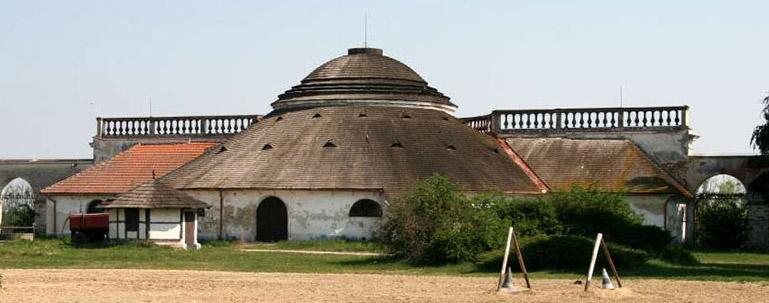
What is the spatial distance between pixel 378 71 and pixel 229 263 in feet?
71.7

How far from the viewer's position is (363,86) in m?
61.3

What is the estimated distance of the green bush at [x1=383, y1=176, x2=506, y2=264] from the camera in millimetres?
39875

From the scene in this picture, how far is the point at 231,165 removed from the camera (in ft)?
189

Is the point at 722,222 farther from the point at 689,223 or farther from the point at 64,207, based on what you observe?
the point at 64,207

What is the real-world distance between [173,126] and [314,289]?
39.0 m

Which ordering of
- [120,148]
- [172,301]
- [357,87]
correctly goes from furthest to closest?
[120,148] → [357,87] → [172,301]

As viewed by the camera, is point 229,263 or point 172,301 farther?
point 229,263

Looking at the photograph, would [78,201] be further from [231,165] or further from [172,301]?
[172,301]

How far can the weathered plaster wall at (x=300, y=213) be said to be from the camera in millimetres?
55000

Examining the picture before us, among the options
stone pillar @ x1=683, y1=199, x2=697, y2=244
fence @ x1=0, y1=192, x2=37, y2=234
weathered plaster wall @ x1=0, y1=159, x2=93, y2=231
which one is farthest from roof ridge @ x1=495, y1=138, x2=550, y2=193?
fence @ x1=0, y1=192, x2=37, y2=234

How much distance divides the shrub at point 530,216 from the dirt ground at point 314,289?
269 inches

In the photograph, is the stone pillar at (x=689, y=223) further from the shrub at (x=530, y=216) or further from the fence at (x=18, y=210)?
the fence at (x=18, y=210)

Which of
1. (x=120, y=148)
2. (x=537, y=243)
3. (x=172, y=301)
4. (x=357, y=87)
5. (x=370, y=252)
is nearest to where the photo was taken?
(x=172, y=301)

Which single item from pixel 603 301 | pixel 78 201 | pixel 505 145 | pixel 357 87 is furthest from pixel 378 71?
pixel 603 301
